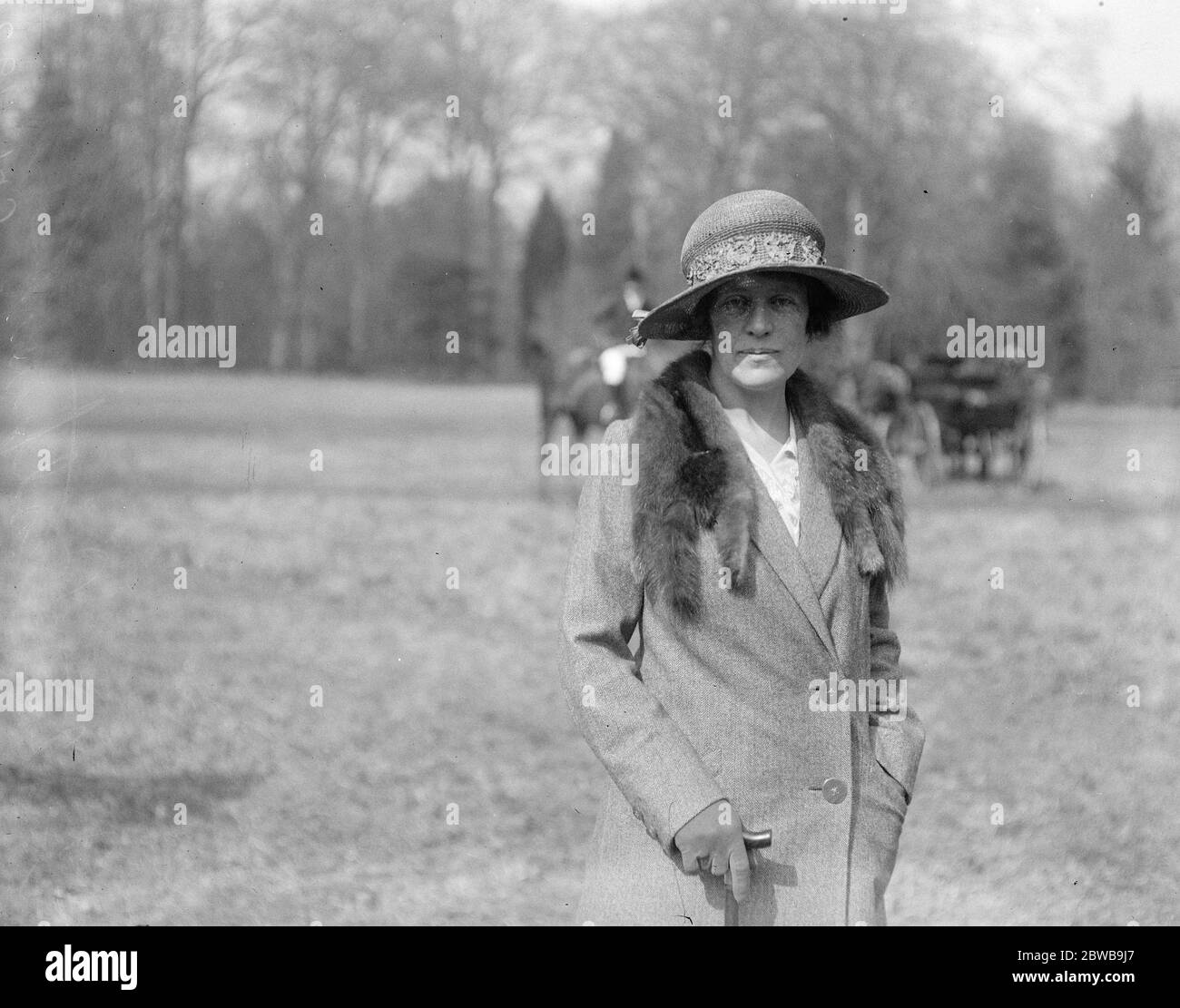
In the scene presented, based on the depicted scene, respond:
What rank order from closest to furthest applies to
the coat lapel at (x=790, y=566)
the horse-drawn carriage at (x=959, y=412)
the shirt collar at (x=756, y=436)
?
the coat lapel at (x=790, y=566), the shirt collar at (x=756, y=436), the horse-drawn carriage at (x=959, y=412)

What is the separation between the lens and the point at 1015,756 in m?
5.98

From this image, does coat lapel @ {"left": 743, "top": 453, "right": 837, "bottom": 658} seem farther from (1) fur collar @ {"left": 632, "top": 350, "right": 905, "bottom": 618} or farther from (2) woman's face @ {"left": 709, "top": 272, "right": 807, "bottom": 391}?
(2) woman's face @ {"left": 709, "top": 272, "right": 807, "bottom": 391}

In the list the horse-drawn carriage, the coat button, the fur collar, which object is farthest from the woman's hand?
the horse-drawn carriage

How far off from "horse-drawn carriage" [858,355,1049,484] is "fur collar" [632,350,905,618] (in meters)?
13.2

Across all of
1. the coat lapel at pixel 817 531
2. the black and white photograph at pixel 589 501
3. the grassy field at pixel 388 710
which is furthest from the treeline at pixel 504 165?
the coat lapel at pixel 817 531

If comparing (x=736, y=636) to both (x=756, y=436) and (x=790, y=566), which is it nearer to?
(x=790, y=566)

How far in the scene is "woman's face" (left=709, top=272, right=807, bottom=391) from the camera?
2.11 m

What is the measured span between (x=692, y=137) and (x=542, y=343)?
12.4 ft

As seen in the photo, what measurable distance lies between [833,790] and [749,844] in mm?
161

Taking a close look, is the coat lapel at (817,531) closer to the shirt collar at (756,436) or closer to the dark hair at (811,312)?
the shirt collar at (756,436)

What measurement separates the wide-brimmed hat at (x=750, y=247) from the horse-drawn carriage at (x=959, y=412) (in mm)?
13314

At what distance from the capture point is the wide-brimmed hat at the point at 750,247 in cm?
207
